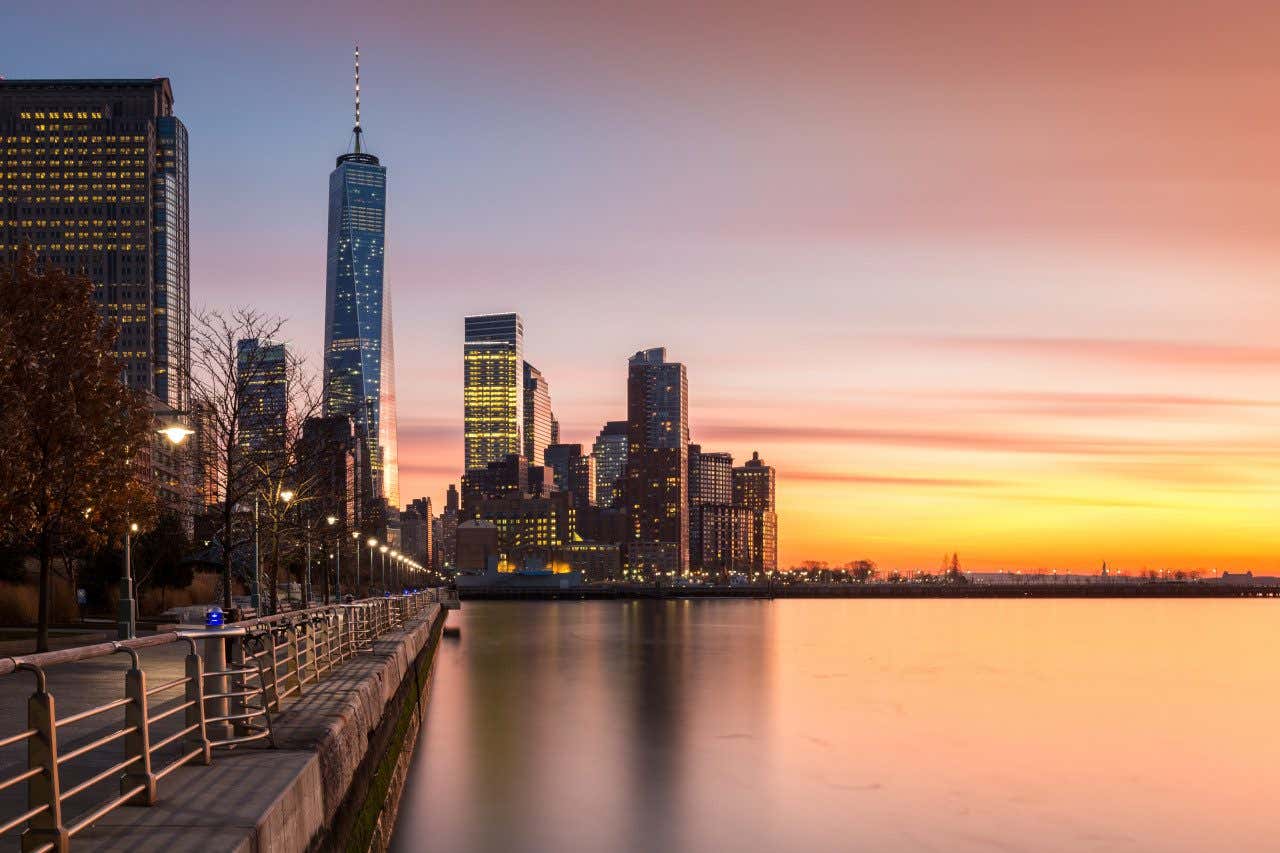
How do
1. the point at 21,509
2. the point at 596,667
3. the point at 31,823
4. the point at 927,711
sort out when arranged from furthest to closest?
the point at 596,667, the point at 927,711, the point at 21,509, the point at 31,823

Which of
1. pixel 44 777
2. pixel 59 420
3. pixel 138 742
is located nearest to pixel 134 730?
pixel 138 742

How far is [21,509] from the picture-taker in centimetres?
3706

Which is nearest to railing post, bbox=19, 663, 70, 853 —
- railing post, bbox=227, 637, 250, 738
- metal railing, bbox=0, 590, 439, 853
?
metal railing, bbox=0, 590, 439, 853

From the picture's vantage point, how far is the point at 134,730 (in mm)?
11695

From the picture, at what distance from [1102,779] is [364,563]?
556 feet

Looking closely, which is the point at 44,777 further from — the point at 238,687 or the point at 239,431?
the point at 239,431

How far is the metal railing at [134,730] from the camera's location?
9.53m

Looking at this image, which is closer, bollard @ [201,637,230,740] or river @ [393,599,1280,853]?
bollard @ [201,637,230,740]

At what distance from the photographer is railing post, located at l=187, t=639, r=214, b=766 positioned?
13703 mm

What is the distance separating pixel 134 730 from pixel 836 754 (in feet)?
120

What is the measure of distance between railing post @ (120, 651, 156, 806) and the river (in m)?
16.0

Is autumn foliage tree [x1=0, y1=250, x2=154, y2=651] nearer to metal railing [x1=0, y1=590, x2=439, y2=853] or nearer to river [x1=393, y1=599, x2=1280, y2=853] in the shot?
river [x1=393, y1=599, x2=1280, y2=853]

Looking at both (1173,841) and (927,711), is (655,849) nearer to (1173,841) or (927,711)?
(1173,841)

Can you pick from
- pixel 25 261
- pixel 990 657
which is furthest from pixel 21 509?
pixel 990 657
